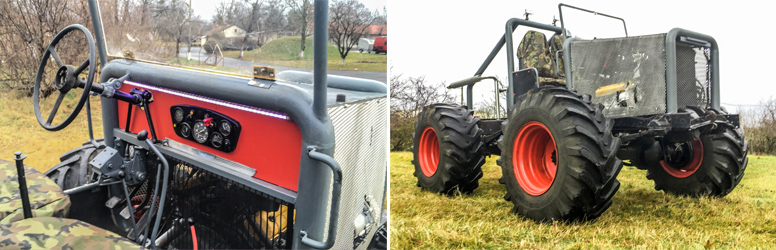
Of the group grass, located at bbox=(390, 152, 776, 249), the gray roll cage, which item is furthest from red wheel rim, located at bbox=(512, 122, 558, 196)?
the gray roll cage

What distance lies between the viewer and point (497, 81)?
289 centimetres

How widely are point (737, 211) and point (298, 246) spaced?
2.27 meters

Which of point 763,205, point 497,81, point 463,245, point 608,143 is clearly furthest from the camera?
point 497,81

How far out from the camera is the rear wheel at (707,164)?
253cm

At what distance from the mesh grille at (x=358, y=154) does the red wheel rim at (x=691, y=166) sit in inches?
78.2

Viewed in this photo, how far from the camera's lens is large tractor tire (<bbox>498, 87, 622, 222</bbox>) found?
1869 mm

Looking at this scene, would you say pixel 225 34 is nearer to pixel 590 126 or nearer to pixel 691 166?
pixel 590 126

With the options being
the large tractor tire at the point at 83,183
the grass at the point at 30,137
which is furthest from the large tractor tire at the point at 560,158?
the grass at the point at 30,137

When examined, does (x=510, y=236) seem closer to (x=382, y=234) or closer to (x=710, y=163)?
(x=382, y=234)

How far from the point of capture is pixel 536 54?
9.73ft

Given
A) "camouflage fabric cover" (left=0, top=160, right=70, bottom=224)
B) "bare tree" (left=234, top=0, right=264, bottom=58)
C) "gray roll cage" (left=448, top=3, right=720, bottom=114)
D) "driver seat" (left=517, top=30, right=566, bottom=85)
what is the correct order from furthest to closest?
"driver seat" (left=517, top=30, right=566, bottom=85), "gray roll cage" (left=448, top=3, right=720, bottom=114), "camouflage fabric cover" (left=0, top=160, right=70, bottom=224), "bare tree" (left=234, top=0, right=264, bottom=58)

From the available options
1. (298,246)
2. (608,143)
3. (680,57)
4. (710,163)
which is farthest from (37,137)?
(710,163)

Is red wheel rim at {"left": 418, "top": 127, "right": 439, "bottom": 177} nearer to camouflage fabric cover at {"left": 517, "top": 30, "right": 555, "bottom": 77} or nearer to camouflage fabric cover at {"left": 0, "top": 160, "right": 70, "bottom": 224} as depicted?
camouflage fabric cover at {"left": 517, "top": 30, "right": 555, "bottom": 77}

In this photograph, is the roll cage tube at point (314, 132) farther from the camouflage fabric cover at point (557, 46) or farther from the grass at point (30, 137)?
the grass at point (30, 137)
